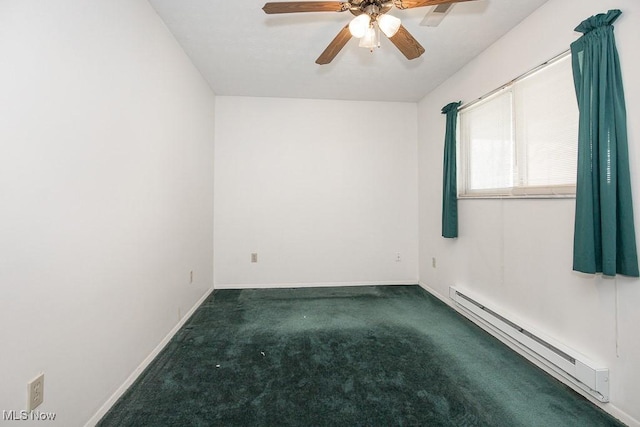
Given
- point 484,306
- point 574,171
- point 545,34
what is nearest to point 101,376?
point 484,306

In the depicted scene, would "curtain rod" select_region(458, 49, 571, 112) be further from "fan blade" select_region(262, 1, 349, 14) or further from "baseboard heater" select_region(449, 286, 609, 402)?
"baseboard heater" select_region(449, 286, 609, 402)

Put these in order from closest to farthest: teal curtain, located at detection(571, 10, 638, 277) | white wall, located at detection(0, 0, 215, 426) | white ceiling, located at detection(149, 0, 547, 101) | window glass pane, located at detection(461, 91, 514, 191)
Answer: white wall, located at detection(0, 0, 215, 426) < teal curtain, located at detection(571, 10, 638, 277) < white ceiling, located at detection(149, 0, 547, 101) < window glass pane, located at detection(461, 91, 514, 191)

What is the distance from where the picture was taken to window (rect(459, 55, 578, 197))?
1681 mm

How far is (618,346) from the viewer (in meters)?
1.40

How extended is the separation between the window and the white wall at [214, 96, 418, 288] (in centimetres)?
111

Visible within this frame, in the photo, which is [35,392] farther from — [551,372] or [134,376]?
[551,372]

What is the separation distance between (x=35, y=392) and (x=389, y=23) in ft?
7.89

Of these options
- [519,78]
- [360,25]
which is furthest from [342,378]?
[519,78]

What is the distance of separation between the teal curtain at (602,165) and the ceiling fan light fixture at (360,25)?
126 centimetres

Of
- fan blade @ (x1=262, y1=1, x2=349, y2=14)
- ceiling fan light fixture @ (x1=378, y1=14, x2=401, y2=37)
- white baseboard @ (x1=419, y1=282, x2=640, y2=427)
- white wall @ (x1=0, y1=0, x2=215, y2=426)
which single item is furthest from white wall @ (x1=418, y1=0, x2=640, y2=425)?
white wall @ (x1=0, y1=0, x2=215, y2=426)

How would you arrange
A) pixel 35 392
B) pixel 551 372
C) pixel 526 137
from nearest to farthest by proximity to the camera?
pixel 35 392
pixel 551 372
pixel 526 137

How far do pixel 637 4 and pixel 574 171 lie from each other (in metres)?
0.87

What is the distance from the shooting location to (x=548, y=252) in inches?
70.6

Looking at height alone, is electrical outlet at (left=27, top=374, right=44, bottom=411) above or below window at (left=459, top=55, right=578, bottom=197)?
below
